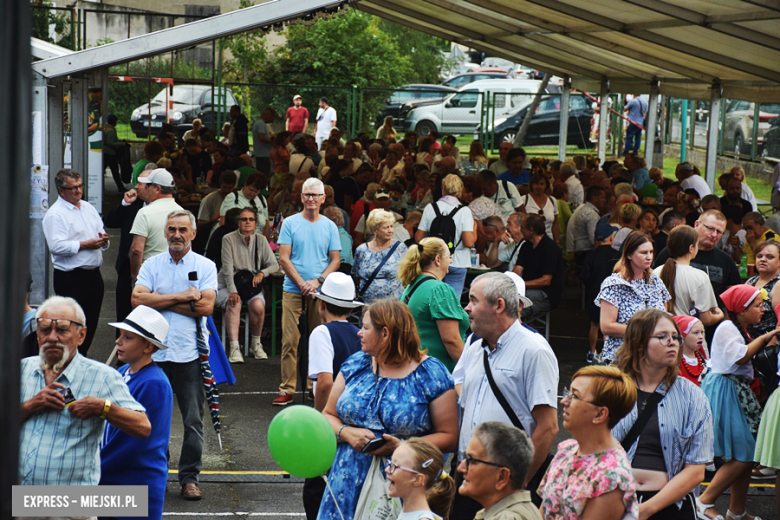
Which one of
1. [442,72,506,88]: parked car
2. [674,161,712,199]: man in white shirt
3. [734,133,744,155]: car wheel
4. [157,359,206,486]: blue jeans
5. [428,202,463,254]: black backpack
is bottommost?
[157,359,206,486]: blue jeans

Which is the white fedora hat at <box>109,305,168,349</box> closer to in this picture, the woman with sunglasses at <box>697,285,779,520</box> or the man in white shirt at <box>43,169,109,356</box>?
the man in white shirt at <box>43,169,109,356</box>

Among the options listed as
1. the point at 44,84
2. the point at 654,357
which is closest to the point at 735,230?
the point at 654,357

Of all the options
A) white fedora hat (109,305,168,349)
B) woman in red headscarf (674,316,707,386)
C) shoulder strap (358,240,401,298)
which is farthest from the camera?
shoulder strap (358,240,401,298)

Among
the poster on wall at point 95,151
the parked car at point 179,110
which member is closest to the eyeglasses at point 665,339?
the poster on wall at point 95,151

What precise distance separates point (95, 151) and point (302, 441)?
8439 millimetres

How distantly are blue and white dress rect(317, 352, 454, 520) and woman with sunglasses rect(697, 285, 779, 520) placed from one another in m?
2.44

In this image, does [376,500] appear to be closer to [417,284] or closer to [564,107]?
[417,284]

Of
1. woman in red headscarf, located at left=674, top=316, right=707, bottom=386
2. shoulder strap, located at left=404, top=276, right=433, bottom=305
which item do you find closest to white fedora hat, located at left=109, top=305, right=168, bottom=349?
shoulder strap, located at left=404, top=276, right=433, bottom=305

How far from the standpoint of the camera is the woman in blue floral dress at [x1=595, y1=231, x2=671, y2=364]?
562 centimetres

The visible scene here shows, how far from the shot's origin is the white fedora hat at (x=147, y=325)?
414 cm

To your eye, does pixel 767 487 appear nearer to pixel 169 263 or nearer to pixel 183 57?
pixel 169 263

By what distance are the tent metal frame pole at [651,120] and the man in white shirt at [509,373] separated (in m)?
12.3

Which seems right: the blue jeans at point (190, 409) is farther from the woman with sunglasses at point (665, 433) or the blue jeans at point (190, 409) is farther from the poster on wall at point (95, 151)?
the poster on wall at point (95, 151)

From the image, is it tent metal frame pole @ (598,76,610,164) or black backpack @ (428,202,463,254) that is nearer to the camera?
black backpack @ (428,202,463,254)
